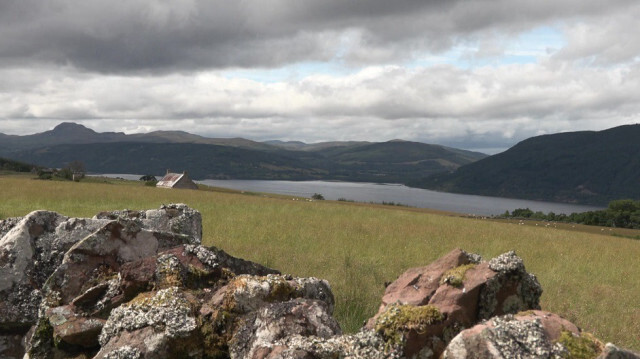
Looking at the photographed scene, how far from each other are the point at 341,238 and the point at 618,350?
938 inches

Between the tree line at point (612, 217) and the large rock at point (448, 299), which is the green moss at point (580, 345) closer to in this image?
the large rock at point (448, 299)

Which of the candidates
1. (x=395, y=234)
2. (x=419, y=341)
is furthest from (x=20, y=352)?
(x=395, y=234)

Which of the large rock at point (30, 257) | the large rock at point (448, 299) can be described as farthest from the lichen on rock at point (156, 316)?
the large rock at point (448, 299)

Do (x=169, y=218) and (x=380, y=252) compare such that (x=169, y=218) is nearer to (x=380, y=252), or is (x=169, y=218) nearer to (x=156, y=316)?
(x=156, y=316)

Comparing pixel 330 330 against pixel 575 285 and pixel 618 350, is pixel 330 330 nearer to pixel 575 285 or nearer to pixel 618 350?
pixel 618 350

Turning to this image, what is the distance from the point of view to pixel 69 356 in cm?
648

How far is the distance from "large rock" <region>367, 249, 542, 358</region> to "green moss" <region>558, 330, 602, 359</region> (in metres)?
1.29

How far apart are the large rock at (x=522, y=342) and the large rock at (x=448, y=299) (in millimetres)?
576

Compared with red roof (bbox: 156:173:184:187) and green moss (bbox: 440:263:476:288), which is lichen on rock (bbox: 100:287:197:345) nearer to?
green moss (bbox: 440:263:476:288)

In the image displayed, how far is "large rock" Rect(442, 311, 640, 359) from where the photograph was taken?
4480mm

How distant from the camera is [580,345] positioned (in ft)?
15.2

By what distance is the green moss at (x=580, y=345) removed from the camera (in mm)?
4559

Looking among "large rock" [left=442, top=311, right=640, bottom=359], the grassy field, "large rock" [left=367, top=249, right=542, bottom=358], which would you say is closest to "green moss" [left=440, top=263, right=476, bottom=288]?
"large rock" [left=367, top=249, right=542, bottom=358]

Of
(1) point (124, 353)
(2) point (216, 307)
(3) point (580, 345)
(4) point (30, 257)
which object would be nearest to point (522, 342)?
(3) point (580, 345)
